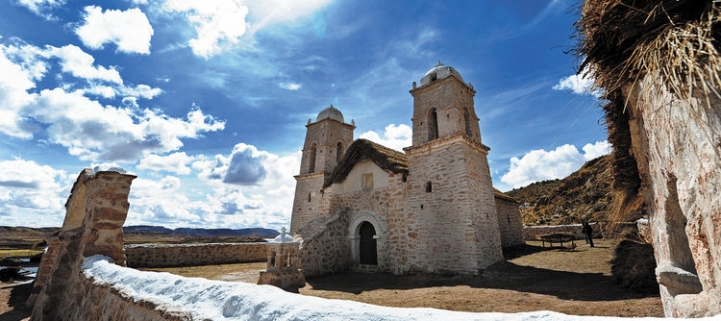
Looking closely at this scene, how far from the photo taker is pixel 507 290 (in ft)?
25.3

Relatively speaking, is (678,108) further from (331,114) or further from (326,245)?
(331,114)

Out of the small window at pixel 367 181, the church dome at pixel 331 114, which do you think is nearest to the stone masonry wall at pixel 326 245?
the small window at pixel 367 181

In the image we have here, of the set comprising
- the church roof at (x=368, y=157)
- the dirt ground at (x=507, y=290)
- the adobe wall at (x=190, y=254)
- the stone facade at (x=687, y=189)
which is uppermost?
the church roof at (x=368, y=157)

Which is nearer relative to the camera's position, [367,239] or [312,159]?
[367,239]

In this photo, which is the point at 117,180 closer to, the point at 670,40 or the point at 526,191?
the point at 670,40

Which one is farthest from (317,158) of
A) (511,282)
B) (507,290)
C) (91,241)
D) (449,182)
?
(91,241)

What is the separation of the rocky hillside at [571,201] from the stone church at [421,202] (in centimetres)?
1623

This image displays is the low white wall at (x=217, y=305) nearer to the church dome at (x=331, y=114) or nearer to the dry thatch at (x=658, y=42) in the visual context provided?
the dry thatch at (x=658, y=42)

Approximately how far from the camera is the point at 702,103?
1.57m

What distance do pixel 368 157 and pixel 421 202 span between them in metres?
3.53

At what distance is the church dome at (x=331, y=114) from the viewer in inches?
788

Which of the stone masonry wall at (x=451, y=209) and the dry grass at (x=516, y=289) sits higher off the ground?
the stone masonry wall at (x=451, y=209)

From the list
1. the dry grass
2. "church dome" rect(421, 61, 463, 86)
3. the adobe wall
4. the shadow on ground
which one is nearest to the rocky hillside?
the dry grass

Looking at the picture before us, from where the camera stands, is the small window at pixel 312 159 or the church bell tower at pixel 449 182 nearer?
the church bell tower at pixel 449 182
